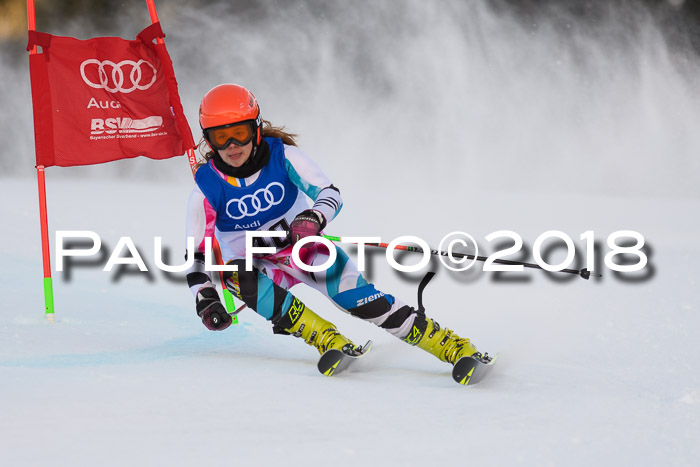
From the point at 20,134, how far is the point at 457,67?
26.1ft

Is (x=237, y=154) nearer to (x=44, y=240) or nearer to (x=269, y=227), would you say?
(x=269, y=227)

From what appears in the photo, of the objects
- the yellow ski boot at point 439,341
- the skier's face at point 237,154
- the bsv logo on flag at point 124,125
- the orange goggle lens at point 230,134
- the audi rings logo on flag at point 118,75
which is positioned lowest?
the yellow ski boot at point 439,341

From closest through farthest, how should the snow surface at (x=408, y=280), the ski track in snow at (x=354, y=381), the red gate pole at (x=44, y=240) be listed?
the ski track in snow at (x=354, y=381) → the snow surface at (x=408, y=280) → the red gate pole at (x=44, y=240)

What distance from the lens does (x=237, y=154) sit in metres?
3.24

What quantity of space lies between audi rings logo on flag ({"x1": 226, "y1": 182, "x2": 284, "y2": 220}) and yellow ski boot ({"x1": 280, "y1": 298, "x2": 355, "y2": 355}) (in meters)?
0.43

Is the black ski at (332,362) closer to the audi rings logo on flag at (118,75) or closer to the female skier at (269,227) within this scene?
the female skier at (269,227)

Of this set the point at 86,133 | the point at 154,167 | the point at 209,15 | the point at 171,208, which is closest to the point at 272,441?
the point at 86,133

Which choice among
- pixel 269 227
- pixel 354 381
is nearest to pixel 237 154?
pixel 269 227

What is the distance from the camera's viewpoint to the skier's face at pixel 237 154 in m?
3.22

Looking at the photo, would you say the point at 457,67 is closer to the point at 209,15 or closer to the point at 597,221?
the point at 209,15

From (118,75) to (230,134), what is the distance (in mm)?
1553

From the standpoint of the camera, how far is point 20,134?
1409 cm

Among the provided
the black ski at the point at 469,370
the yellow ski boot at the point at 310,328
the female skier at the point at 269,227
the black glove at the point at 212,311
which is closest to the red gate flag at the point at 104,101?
the female skier at the point at 269,227

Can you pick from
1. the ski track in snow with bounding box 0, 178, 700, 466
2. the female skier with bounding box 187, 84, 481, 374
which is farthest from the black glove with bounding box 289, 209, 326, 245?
the ski track in snow with bounding box 0, 178, 700, 466
